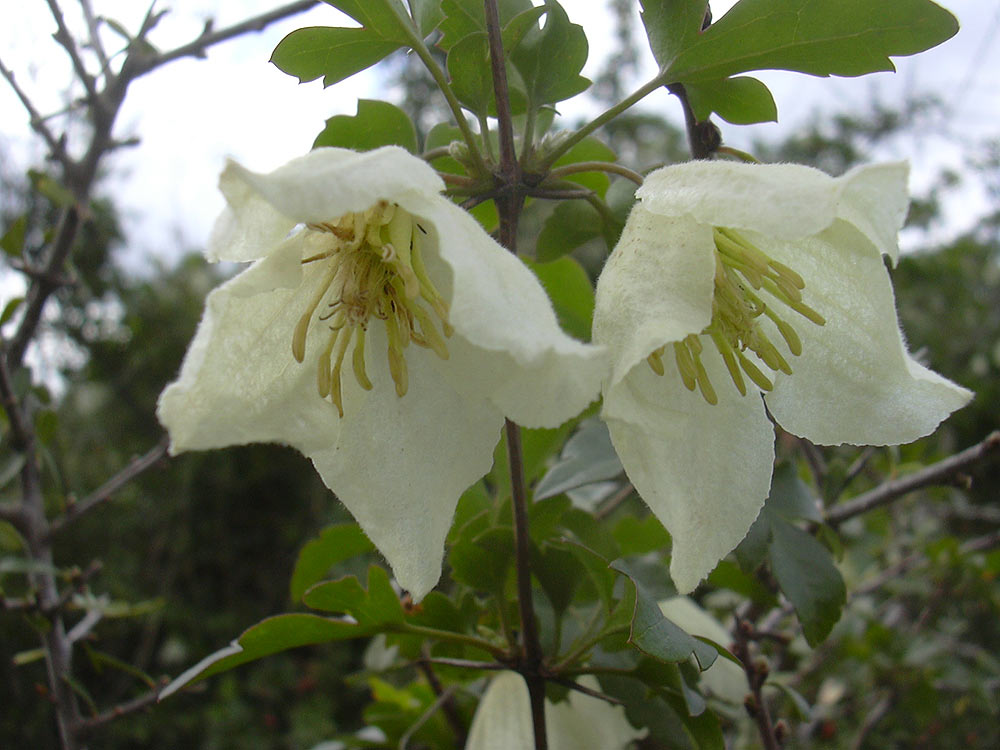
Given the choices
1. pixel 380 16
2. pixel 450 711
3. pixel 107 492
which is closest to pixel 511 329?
pixel 380 16

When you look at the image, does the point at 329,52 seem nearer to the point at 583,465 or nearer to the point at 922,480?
the point at 583,465

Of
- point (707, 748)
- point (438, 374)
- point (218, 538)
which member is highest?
point (438, 374)

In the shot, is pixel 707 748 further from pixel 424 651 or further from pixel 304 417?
pixel 304 417

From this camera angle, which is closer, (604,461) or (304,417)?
(304,417)

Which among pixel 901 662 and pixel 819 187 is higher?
pixel 819 187

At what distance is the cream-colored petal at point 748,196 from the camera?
2.00ft

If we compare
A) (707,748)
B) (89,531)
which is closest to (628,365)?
(707,748)

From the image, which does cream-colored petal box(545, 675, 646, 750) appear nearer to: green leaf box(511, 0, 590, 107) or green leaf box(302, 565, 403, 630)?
green leaf box(302, 565, 403, 630)

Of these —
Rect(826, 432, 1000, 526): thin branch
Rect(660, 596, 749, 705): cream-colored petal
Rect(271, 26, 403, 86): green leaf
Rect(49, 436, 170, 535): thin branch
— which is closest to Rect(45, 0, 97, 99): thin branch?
Rect(49, 436, 170, 535): thin branch

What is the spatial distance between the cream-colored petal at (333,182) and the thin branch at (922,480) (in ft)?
2.79

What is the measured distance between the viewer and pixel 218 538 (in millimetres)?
5223

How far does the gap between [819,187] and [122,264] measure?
6.40m

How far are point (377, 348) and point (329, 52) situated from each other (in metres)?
0.30

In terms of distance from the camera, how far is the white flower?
0.96m
